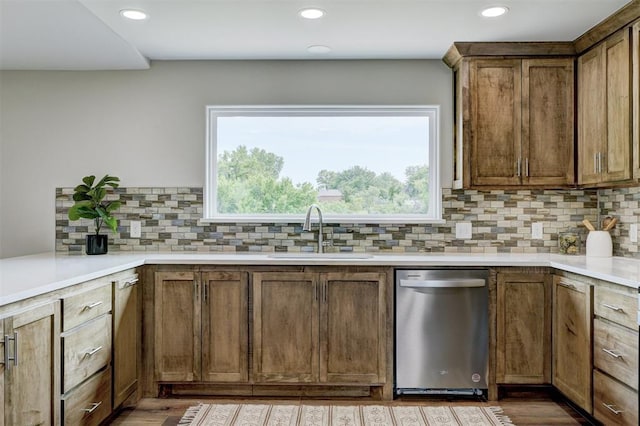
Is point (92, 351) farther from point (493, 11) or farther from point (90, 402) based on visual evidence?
point (493, 11)

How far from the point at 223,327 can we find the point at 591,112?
2.73 metres

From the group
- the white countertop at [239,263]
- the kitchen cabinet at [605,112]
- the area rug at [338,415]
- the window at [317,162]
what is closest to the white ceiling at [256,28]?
the kitchen cabinet at [605,112]

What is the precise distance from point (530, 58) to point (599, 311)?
5.75 feet

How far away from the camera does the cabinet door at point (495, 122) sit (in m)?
3.27

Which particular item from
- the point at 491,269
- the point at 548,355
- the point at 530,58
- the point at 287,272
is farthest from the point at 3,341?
the point at 530,58

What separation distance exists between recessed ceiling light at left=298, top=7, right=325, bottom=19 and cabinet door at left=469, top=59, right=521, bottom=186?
1.18 meters

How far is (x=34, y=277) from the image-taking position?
88.3 inches

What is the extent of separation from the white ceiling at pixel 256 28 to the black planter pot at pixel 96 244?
1.25 m

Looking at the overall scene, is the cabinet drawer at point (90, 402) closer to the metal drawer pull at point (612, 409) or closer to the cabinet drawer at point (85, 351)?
the cabinet drawer at point (85, 351)

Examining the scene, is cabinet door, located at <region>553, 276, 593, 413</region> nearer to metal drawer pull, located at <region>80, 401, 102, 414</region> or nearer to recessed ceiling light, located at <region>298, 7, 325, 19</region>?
recessed ceiling light, located at <region>298, 7, 325, 19</region>

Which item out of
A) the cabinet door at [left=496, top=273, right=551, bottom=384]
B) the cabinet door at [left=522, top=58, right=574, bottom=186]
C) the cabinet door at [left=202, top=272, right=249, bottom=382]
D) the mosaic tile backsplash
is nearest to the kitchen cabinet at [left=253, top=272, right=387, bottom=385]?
the cabinet door at [left=202, top=272, right=249, bottom=382]

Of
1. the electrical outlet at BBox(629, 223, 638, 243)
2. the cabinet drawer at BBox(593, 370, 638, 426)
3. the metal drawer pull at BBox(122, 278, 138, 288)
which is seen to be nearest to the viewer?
the cabinet drawer at BBox(593, 370, 638, 426)

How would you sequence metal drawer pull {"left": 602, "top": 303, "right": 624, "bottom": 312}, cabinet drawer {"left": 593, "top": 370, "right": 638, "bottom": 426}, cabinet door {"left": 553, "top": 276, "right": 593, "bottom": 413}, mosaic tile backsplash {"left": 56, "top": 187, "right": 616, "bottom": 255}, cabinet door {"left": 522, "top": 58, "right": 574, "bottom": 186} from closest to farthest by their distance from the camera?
cabinet drawer {"left": 593, "top": 370, "right": 638, "bottom": 426} → metal drawer pull {"left": 602, "top": 303, "right": 624, "bottom": 312} → cabinet door {"left": 553, "top": 276, "right": 593, "bottom": 413} → cabinet door {"left": 522, "top": 58, "right": 574, "bottom": 186} → mosaic tile backsplash {"left": 56, "top": 187, "right": 616, "bottom": 255}

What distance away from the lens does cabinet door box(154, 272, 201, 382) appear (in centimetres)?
305
